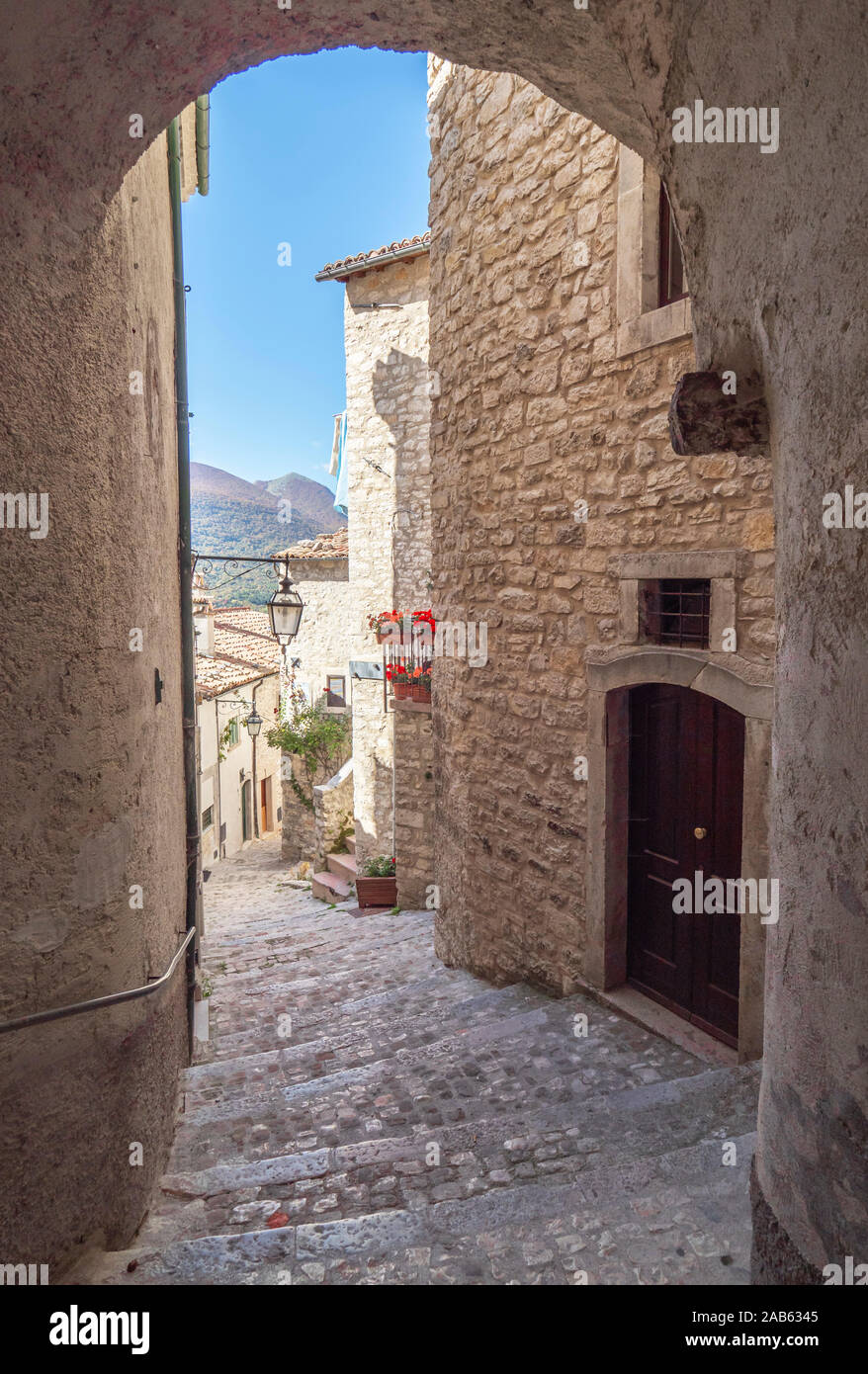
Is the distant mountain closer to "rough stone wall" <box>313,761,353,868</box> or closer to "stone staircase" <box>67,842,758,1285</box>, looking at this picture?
"rough stone wall" <box>313,761,353,868</box>

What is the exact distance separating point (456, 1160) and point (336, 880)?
8600 millimetres

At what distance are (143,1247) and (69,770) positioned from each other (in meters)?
1.62

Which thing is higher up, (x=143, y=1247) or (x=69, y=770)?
(x=69, y=770)

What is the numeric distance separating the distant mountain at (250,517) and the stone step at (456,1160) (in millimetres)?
38929

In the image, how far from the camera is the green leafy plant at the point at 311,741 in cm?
1568

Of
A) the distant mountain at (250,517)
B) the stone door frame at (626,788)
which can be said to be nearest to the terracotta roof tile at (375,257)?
the stone door frame at (626,788)

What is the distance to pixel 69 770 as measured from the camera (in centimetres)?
236

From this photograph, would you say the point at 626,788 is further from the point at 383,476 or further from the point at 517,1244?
the point at 383,476

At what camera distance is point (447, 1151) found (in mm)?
3166

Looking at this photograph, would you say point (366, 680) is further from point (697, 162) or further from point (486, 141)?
point (697, 162)

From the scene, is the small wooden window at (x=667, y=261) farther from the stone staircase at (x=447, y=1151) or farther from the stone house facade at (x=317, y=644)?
the stone house facade at (x=317, y=644)

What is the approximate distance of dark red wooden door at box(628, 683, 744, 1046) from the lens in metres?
3.85

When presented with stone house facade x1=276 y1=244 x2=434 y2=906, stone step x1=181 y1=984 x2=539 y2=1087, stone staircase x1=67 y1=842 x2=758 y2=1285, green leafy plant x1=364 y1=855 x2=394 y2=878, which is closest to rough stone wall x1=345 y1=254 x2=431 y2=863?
stone house facade x1=276 y1=244 x2=434 y2=906
